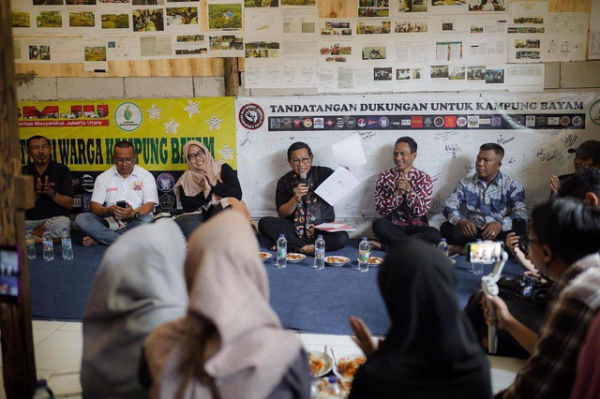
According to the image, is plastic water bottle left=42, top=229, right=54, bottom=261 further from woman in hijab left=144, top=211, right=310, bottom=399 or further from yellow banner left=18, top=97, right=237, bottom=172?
woman in hijab left=144, top=211, right=310, bottom=399

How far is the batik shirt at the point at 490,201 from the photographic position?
4.37 m

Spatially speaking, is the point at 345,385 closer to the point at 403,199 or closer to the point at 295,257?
the point at 295,257

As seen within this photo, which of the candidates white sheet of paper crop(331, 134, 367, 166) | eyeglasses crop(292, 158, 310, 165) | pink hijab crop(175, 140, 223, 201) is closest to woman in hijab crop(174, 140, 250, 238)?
pink hijab crop(175, 140, 223, 201)

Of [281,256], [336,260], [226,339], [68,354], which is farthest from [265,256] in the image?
[226,339]

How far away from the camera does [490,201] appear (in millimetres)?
4445

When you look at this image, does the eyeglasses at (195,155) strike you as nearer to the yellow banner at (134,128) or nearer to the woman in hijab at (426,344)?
the yellow banner at (134,128)

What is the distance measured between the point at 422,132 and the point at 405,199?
0.81 m

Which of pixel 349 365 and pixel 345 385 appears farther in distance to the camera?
pixel 349 365

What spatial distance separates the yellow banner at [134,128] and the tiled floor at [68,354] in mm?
2679

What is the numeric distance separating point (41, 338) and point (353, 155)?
3.33 m

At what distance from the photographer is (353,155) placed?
195 inches

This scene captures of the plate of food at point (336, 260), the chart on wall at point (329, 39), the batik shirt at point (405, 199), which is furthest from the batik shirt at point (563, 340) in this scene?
the chart on wall at point (329, 39)

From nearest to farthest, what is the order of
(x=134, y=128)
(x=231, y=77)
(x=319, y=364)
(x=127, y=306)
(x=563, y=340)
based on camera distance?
(x=563, y=340) < (x=127, y=306) < (x=319, y=364) < (x=231, y=77) < (x=134, y=128)

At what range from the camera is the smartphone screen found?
64.8 inches
